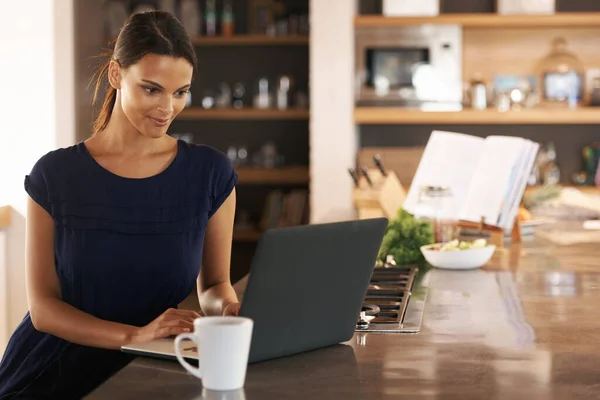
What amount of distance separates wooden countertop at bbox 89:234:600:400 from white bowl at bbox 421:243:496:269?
36cm

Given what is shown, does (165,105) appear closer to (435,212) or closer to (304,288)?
(304,288)

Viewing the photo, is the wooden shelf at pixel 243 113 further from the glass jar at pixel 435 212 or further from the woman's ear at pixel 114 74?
the woman's ear at pixel 114 74

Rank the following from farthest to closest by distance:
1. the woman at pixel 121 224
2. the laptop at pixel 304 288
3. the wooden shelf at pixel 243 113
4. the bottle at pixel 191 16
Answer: the bottle at pixel 191 16, the wooden shelf at pixel 243 113, the woman at pixel 121 224, the laptop at pixel 304 288

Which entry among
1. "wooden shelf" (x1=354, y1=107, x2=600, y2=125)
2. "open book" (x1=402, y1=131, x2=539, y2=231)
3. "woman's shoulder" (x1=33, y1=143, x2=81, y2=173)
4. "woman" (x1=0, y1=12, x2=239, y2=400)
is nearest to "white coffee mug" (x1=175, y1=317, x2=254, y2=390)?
"woman" (x1=0, y1=12, x2=239, y2=400)

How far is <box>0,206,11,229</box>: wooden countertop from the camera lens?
4.15 meters

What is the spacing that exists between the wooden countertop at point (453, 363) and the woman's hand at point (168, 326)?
83mm

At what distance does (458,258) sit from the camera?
8.00ft

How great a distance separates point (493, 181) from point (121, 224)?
148 cm

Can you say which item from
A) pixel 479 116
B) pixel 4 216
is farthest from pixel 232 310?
pixel 479 116

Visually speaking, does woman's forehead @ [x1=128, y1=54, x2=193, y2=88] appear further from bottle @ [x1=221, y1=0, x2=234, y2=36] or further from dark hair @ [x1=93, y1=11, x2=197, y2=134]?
bottle @ [x1=221, y1=0, x2=234, y2=36]

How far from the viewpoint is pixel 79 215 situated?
6.10 ft

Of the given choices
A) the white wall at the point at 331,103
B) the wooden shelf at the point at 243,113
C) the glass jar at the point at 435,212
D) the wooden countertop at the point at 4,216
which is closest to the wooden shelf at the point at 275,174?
the wooden shelf at the point at 243,113

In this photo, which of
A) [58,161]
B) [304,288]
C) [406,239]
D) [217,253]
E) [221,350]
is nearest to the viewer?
[221,350]

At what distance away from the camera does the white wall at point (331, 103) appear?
537cm
